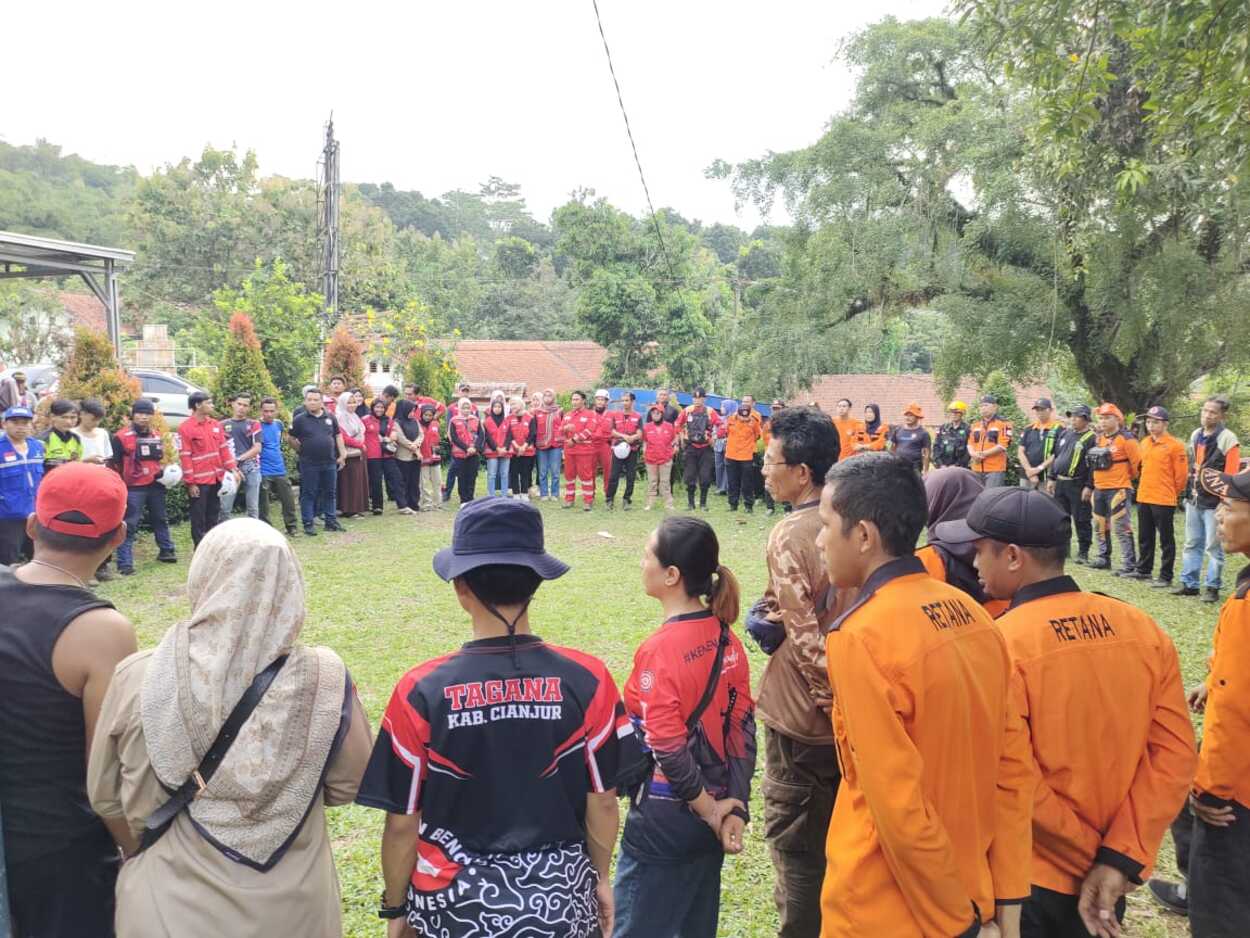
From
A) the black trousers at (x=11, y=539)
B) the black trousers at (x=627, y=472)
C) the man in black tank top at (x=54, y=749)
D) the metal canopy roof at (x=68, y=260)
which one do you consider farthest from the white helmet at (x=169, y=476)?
the man in black tank top at (x=54, y=749)

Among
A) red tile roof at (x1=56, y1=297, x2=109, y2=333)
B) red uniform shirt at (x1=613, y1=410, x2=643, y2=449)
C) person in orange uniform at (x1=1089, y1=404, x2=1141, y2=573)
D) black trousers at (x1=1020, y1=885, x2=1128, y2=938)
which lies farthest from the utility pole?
red tile roof at (x1=56, y1=297, x2=109, y2=333)

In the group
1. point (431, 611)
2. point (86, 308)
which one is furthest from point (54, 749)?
point (86, 308)

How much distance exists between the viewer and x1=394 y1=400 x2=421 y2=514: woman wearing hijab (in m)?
13.9

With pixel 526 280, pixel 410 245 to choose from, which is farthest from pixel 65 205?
pixel 526 280

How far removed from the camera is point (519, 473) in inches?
598

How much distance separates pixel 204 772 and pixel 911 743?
57.5 inches

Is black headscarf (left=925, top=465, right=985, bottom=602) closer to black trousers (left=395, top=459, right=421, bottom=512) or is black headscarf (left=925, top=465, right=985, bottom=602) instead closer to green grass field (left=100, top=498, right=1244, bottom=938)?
green grass field (left=100, top=498, right=1244, bottom=938)

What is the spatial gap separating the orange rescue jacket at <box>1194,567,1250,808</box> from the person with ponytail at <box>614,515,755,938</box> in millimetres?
1392

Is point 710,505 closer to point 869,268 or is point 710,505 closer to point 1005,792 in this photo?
point 869,268

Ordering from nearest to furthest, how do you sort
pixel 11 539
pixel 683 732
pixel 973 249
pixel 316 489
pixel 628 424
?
pixel 683 732, pixel 11 539, pixel 316 489, pixel 628 424, pixel 973 249

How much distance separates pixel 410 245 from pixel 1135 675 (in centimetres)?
5057

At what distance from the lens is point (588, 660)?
2.16m

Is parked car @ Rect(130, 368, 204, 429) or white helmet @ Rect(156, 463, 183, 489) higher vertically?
parked car @ Rect(130, 368, 204, 429)

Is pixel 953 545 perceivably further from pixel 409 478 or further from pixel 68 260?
pixel 68 260
